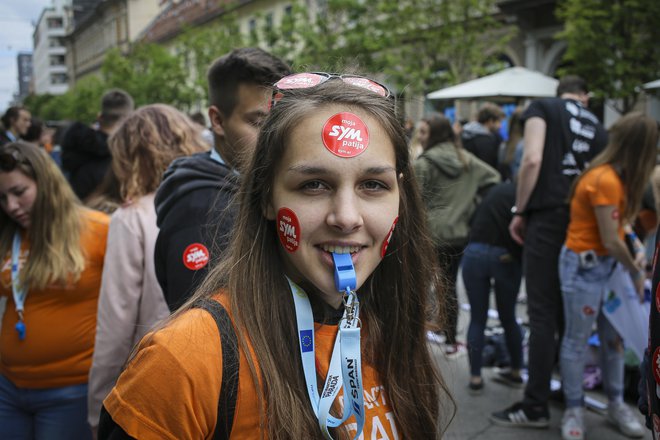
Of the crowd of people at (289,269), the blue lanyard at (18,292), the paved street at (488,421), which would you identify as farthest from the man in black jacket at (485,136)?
the blue lanyard at (18,292)

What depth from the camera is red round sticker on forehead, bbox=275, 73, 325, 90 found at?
56.7 inches

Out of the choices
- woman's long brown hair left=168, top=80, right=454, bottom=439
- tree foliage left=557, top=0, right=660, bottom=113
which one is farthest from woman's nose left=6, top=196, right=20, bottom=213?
tree foliage left=557, top=0, right=660, bottom=113

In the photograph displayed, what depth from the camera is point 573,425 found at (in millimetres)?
3938

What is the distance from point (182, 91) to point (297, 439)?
29.9 m

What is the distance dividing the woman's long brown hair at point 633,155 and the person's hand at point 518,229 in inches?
30.4

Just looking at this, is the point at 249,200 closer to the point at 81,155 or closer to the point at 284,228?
the point at 284,228

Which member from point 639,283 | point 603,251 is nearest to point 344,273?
point 603,251

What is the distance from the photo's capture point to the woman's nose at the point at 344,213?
1.28 meters

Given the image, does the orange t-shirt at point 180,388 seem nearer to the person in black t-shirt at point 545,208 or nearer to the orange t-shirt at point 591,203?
the orange t-shirt at point 591,203

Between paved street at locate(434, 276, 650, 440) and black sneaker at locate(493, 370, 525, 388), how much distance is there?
42 mm

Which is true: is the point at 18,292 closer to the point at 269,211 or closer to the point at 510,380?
the point at 269,211

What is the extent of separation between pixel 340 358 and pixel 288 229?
306 mm

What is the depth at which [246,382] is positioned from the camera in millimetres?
1245

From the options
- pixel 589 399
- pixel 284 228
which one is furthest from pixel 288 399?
pixel 589 399
